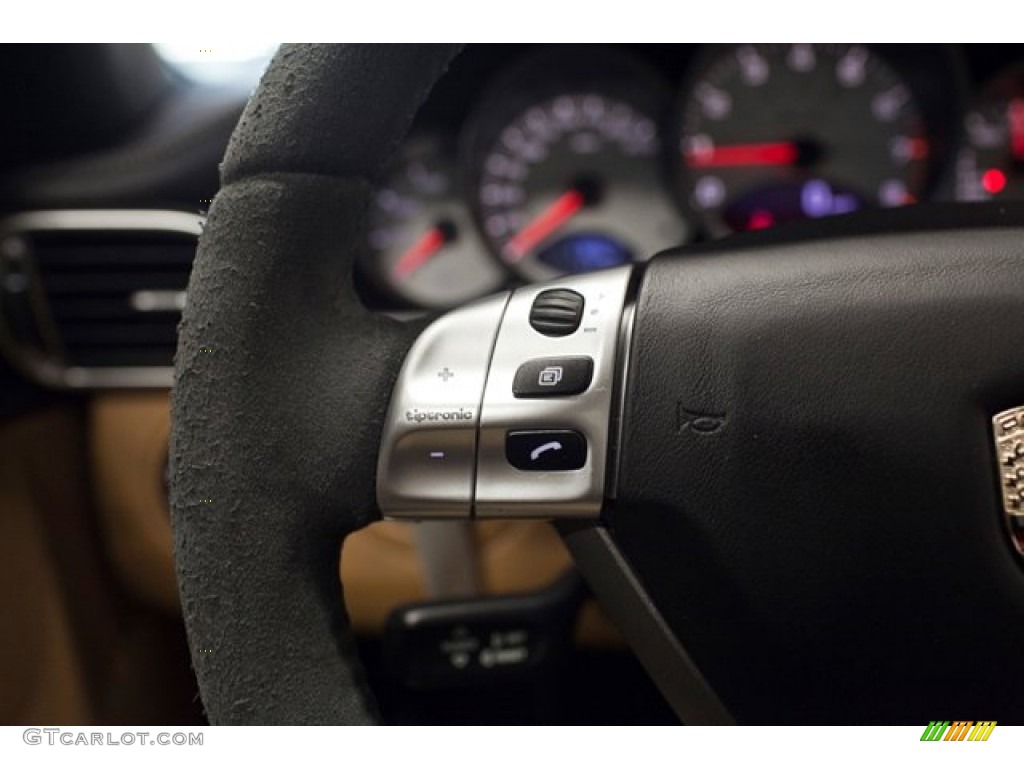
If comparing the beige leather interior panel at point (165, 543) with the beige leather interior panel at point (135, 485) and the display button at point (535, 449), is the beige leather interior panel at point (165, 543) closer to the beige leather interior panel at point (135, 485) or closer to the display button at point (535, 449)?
the beige leather interior panel at point (135, 485)

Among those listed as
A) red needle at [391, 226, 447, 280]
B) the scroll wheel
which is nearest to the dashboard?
red needle at [391, 226, 447, 280]

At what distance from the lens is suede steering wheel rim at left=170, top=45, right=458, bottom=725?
0.38 metres

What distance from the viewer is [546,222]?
48.3 inches

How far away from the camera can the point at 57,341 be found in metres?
1.04

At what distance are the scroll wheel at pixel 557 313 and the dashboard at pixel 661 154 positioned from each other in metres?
0.76

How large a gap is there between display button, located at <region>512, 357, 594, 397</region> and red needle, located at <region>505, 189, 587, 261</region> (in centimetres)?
81

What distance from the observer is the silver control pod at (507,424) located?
1.28ft

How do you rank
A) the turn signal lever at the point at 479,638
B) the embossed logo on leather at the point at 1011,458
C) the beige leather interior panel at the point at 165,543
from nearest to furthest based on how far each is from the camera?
the embossed logo on leather at the point at 1011,458 < the turn signal lever at the point at 479,638 < the beige leather interior panel at the point at 165,543

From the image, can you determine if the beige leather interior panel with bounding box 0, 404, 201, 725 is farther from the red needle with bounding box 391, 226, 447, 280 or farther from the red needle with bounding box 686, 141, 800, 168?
the red needle with bounding box 686, 141, 800, 168

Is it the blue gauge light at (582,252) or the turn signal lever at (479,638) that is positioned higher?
the blue gauge light at (582,252)

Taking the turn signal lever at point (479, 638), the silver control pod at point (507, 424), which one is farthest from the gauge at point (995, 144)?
the silver control pod at point (507, 424)
